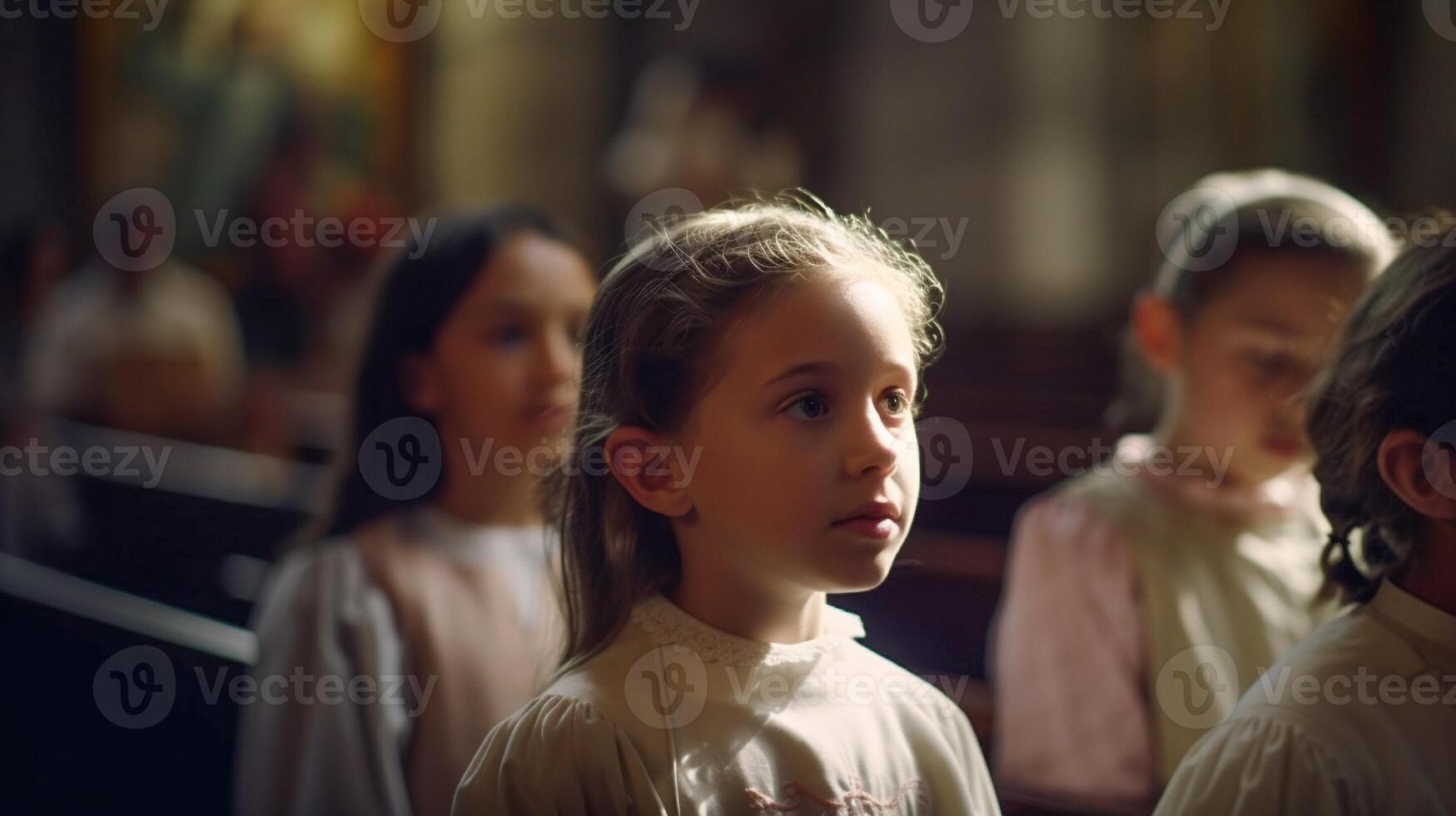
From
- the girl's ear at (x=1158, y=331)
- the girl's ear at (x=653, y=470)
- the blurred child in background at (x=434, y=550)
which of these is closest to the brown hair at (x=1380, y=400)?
the girl's ear at (x=1158, y=331)

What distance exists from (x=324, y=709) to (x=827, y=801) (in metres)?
0.96

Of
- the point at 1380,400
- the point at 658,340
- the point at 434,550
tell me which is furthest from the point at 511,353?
the point at 1380,400

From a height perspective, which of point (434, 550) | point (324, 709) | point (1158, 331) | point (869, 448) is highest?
point (869, 448)

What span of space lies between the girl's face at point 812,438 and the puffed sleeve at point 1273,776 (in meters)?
0.40

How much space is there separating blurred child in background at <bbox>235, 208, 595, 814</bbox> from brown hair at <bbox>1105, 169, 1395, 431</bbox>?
96cm

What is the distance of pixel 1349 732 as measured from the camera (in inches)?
51.0

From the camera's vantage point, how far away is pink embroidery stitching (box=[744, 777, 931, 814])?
1.28m

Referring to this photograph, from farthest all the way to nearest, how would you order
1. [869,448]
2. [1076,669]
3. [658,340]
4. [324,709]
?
[1076,669], [324,709], [658,340], [869,448]

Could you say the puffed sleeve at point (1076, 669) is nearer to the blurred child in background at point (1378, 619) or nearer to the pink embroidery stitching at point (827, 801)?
the blurred child in background at point (1378, 619)

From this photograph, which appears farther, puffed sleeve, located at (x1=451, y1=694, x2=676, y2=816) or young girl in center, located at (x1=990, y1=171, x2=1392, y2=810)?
young girl in center, located at (x1=990, y1=171, x2=1392, y2=810)

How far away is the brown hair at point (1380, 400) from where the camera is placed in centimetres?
139

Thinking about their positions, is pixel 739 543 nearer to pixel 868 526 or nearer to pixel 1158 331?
pixel 868 526

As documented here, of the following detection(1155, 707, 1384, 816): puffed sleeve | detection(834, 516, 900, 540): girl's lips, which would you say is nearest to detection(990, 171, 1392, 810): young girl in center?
detection(1155, 707, 1384, 816): puffed sleeve

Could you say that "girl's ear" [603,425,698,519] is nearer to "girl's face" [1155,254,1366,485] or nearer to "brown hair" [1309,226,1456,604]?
"brown hair" [1309,226,1456,604]
